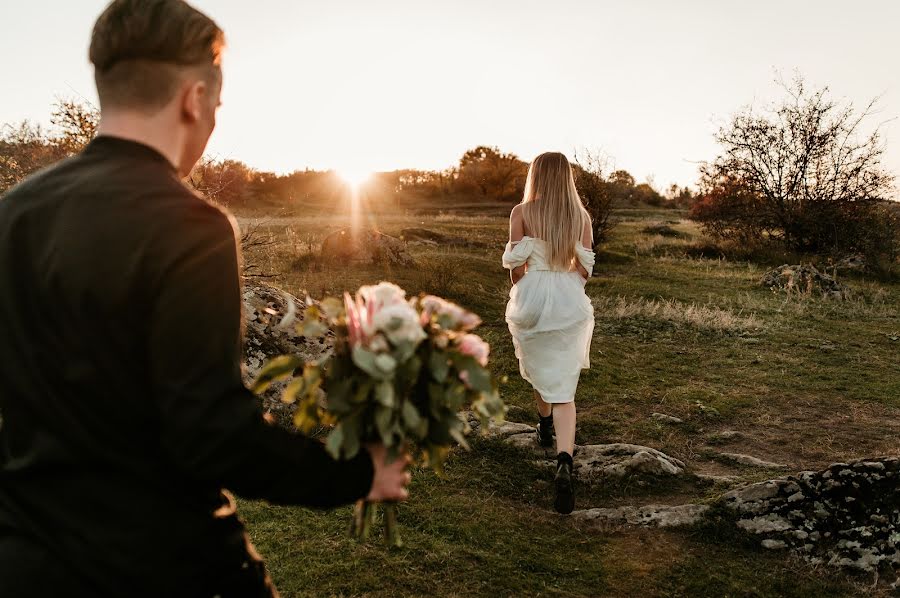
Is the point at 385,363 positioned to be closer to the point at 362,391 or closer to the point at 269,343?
the point at 362,391

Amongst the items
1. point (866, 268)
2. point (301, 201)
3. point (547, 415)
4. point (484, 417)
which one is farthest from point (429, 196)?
point (484, 417)

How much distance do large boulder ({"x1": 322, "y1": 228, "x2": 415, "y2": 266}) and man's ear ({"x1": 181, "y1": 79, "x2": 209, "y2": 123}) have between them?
13500mm

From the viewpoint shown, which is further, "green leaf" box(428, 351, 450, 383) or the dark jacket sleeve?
"green leaf" box(428, 351, 450, 383)

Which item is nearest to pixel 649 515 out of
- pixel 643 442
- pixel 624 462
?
pixel 624 462

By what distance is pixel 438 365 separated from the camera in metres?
1.95

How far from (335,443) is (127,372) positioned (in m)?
0.56

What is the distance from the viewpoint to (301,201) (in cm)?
4909

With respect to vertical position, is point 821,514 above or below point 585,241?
below

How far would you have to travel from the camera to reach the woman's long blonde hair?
5914 millimetres

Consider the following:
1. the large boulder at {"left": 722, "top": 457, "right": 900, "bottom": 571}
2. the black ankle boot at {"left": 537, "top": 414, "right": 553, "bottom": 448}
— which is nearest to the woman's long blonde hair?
the black ankle boot at {"left": 537, "top": 414, "right": 553, "bottom": 448}

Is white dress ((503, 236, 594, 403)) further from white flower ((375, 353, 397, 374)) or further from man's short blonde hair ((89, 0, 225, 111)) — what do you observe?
man's short blonde hair ((89, 0, 225, 111))

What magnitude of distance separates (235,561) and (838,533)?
4.13 meters

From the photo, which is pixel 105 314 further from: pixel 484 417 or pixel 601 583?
pixel 601 583

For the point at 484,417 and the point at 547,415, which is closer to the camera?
the point at 484,417
